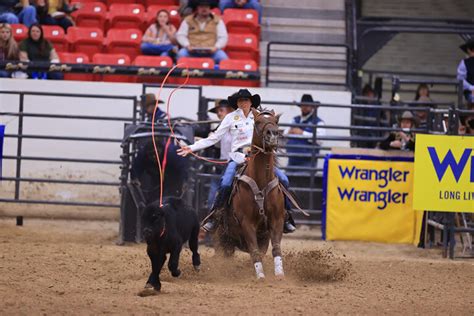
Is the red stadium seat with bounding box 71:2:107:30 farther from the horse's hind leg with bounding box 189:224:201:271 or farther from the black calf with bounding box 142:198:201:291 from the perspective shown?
the black calf with bounding box 142:198:201:291

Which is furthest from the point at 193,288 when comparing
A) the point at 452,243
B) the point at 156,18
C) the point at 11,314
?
the point at 156,18

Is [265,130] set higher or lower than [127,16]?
lower

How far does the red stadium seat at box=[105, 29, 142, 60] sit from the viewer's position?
16.5 metres

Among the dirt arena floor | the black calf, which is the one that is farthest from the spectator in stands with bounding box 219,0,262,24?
the black calf

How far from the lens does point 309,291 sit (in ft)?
28.5

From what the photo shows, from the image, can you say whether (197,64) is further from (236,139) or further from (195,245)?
(195,245)

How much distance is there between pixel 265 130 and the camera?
8.96 meters

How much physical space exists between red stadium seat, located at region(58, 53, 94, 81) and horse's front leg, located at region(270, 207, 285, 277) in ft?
23.3

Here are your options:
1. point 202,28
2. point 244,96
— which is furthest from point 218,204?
point 202,28

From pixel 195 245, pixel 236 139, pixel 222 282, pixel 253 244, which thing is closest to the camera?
pixel 222 282

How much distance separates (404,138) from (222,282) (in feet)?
18.2

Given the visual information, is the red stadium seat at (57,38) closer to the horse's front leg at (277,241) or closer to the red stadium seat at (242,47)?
the red stadium seat at (242,47)

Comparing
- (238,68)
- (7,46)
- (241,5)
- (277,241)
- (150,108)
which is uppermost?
(241,5)

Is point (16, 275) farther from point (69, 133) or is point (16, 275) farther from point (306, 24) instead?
point (306, 24)
